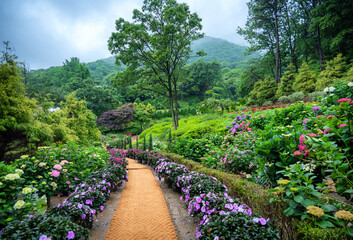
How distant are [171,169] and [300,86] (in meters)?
14.7

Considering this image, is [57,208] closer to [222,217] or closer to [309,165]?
[222,217]

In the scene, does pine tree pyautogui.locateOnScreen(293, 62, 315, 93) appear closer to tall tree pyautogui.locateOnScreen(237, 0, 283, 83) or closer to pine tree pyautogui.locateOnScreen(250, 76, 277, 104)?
pine tree pyautogui.locateOnScreen(250, 76, 277, 104)

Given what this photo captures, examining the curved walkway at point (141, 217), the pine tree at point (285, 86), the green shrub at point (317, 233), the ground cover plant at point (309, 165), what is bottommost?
the curved walkway at point (141, 217)

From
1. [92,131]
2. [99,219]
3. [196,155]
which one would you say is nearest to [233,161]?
[196,155]

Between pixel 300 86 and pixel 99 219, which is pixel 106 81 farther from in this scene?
pixel 99 219

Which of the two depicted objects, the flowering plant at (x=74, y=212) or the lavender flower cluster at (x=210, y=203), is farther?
the flowering plant at (x=74, y=212)

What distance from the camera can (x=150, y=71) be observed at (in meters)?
15.1

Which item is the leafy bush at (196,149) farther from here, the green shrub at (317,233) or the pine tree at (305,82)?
the pine tree at (305,82)

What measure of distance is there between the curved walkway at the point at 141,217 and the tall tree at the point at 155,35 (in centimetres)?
1011

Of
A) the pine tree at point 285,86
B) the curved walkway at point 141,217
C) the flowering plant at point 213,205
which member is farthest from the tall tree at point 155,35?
the flowering plant at point 213,205

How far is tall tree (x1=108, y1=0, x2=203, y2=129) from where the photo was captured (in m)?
12.9

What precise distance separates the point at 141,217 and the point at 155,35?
1346 centimetres

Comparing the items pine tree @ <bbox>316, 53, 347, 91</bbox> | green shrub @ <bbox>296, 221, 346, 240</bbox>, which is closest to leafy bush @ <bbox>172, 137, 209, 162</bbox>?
green shrub @ <bbox>296, 221, 346, 240</bbox>

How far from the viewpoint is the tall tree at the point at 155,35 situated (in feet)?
42.4
